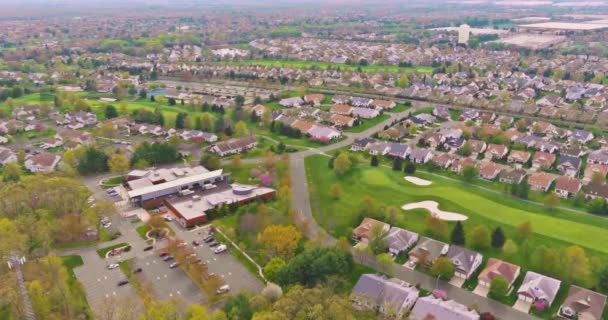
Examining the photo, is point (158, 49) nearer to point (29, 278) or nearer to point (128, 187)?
point (128, 187)

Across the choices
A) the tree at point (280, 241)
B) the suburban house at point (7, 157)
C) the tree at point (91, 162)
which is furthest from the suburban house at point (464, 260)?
the suburban house at point (7, 157)

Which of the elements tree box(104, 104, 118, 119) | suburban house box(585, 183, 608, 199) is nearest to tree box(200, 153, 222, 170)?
tree box(104, 104, 118, 119)

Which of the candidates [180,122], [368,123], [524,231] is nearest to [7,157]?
[180,122]

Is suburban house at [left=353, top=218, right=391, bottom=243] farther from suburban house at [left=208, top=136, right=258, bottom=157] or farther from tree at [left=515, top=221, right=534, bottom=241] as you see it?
suburban house at [left=208, top=136, right=258, bottom=157]

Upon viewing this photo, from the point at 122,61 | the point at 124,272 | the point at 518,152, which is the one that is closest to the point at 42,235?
the point at 124,272

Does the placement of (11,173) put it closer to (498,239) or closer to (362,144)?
(362,144)

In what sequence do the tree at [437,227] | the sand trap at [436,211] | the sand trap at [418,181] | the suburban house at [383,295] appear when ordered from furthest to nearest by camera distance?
the sand trap at [418,181], the sand trap at [436,211], the tree at [437,227], the suburban house at [383,295]

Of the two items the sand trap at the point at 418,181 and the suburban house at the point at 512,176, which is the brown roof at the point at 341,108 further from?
the suburban house at the point at 512,176
